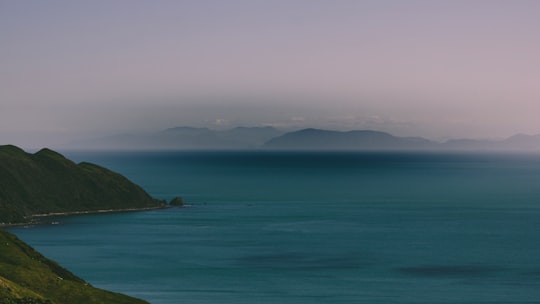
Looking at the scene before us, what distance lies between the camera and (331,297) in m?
129

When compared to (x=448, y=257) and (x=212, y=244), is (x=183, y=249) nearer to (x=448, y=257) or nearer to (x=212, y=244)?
(x=212, y=244)

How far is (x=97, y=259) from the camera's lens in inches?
6683

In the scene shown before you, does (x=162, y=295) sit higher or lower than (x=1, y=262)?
lower

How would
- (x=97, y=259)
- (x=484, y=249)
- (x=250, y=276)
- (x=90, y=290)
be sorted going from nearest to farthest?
(x=90, y=290) < (x=250, y=276) < (x=97, y=259) < (x=484, y=249)

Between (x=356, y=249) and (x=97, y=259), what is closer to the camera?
(x=97, y=259)

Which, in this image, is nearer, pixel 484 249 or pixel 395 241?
pixel 484 249

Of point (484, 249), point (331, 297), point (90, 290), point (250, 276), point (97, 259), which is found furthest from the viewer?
point (484, 249)

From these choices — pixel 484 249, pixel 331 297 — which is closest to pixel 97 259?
pixel 331 297

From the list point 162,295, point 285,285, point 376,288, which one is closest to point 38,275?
point 162,295

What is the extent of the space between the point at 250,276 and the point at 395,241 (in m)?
62.8

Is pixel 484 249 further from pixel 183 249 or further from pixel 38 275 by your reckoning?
pixel 38 275

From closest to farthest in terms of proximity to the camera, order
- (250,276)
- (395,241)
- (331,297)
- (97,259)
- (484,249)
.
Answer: (331,297)
(250,276)
(97,259)
(484,249)
(395,241)

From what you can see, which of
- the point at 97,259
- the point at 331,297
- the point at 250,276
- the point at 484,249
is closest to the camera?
the point at 331,297

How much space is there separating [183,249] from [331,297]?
211 feet
